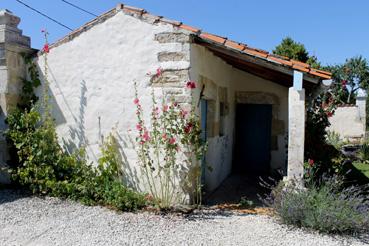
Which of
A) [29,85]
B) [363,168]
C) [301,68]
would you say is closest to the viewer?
[301,68]

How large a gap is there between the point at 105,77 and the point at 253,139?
495 centimetres

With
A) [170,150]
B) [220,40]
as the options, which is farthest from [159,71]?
[170,150]

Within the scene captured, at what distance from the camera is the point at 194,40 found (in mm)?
5629

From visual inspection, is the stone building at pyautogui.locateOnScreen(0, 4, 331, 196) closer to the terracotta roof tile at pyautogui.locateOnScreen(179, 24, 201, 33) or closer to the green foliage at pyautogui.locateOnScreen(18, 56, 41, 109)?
the terracotta roof tile at pyautogui.locateOnScreen(179, 24, 201, 33)

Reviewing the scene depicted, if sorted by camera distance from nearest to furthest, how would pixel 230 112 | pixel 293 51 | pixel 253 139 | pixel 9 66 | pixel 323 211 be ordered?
pixel 323 211
pixel 9 66
pixel 230 112
pixel 253 139
pixel 293 51

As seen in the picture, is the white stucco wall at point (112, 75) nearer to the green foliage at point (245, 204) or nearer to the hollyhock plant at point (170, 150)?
the hollyhock plant at point (170, 150)

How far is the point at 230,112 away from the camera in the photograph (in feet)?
29.0

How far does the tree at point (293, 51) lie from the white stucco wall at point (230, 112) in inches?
429

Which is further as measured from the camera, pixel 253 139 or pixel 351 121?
pixel 351 121

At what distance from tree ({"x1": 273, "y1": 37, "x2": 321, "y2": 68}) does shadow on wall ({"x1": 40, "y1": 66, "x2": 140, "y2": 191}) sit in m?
15.1

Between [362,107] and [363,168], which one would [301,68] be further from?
[362,107]

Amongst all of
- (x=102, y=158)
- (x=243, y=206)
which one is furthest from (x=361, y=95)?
(x=102, y=158)

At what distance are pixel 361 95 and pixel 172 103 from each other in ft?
57.3

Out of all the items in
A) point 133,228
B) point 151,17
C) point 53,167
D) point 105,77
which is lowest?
point 133,228
